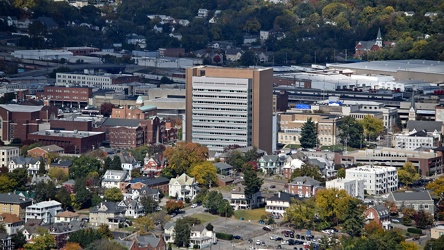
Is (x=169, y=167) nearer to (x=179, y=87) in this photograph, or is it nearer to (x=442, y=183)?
(x=442, y=183)

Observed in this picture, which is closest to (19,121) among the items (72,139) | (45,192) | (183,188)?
(72,139)

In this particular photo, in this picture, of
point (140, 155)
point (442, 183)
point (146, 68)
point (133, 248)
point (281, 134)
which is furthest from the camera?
point (146, 68)

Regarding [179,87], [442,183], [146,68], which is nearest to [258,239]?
[442,183]

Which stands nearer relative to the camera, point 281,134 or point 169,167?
point 169,167

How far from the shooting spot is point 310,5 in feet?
296

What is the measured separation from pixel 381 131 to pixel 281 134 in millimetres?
3281

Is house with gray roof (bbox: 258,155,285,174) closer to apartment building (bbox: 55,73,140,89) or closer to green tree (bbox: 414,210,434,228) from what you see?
green tree (bbox: 414,210,434,228)

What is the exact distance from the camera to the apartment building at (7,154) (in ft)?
159

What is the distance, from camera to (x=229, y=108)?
50.3 m

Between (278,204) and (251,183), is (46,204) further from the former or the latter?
(278,204)

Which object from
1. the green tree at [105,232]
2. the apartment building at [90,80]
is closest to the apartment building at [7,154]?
the green tree at [105,232]

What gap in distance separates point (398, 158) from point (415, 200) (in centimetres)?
580

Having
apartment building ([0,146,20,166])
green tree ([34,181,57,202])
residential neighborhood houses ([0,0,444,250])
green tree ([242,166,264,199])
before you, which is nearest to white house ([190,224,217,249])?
residential neighborhood houses ([0,0,444,250])

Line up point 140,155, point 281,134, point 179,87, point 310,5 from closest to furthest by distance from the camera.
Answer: point 140,155
point 281,134
point 179,87
point 310,5
